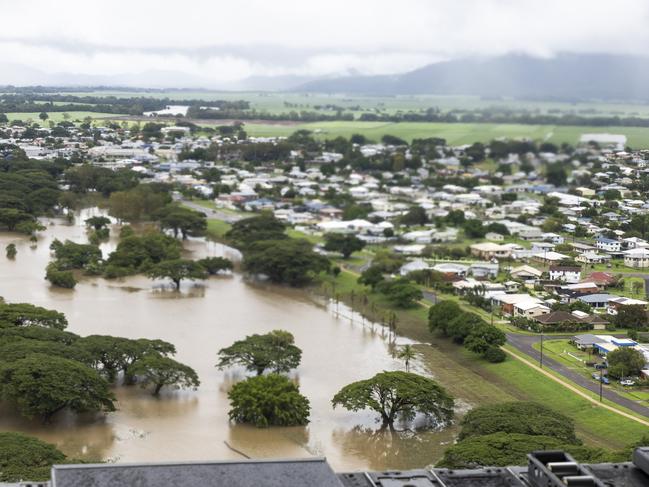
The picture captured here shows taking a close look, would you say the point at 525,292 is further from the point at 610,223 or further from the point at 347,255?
the point at 610,223

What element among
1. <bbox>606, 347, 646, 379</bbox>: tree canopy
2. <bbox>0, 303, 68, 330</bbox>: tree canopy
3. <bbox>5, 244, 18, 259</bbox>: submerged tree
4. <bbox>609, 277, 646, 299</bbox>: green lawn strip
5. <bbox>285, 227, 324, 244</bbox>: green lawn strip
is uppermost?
<bbox>0, 303, 68, 330</bbox>: tree canopy

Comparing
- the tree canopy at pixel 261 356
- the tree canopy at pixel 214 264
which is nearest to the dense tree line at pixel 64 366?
the tree canopy at pixel 261 356

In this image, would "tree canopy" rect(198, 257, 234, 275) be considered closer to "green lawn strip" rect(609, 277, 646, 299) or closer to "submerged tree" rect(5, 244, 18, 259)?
"submerged tree" rect(5, 244, 18, 259)

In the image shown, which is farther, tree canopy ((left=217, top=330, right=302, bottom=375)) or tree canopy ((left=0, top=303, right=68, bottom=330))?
tree canopy ((left=0, top=303, right=68, bottom=330))

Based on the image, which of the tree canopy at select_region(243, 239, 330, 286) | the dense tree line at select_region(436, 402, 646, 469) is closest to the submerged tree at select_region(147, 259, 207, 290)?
the tree canopy at select_region(243, 239, 330, 286)

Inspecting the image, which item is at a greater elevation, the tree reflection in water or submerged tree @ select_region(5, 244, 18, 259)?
the tree reflection in water

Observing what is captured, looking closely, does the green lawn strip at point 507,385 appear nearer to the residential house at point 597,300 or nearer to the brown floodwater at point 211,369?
the brown floodwater at point 211,369
